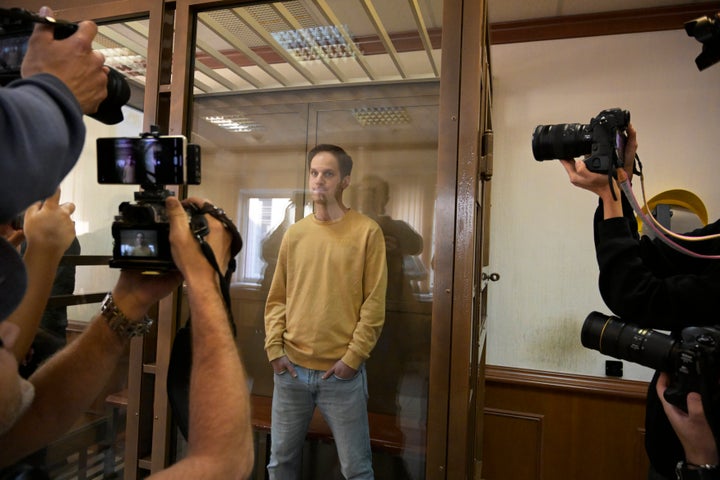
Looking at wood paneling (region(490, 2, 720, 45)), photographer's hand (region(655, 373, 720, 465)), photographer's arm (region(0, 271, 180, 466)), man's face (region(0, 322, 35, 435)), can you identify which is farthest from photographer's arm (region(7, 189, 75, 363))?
wood paneling (region(490, 2, 720, 45))

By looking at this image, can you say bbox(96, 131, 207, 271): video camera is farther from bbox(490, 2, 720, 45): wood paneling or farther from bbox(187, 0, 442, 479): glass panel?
bbox(490, 2, 720, 45): wood paneling

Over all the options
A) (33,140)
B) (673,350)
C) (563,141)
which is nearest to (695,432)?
(673,350)

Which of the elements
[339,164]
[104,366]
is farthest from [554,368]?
[104,366]

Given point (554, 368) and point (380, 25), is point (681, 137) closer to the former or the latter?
point (554, 368)

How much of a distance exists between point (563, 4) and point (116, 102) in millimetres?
1780

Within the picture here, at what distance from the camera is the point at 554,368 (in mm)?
1864

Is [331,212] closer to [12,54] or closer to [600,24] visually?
[12,54]

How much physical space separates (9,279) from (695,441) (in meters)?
1.08

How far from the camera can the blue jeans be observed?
3.64 feet

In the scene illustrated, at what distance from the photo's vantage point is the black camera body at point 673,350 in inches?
32.8

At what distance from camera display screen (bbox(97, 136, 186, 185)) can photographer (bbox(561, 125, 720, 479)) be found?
0.82 m

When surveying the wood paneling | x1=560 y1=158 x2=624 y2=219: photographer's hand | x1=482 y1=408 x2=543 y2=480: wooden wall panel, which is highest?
the wood paneling

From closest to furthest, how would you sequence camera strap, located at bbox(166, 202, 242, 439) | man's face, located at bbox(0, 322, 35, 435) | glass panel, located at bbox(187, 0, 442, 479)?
man's face, located at bbox(0, 322, 35, 435), camera strap, located at bbox(166, 202, 242, 439), glass panel, located at bbox(187, 0, 442, 479)

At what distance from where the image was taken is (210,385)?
1.66 feet
